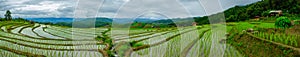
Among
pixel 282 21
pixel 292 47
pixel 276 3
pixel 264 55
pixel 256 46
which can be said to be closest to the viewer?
pixel 264 55

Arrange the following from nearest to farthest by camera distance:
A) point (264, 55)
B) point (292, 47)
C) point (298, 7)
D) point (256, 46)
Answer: point (264, 55) → point (292, 47) → point (256, 46) → point (298, 7)

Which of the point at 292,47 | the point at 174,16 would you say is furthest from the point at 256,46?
the point at 174,16

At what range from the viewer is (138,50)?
214 inches

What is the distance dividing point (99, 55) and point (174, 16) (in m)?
2.09

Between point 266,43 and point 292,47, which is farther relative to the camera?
point 266,43

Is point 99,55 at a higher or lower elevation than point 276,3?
lower

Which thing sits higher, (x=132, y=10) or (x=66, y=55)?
(x=132, y=10)

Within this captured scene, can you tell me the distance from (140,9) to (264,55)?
2.36 meters

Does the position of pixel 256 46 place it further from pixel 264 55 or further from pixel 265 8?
pixel 265 8

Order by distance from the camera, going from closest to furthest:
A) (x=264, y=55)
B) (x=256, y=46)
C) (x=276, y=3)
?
(x=264, y=55) < (x=256, y=46) < (x=276, y=3)

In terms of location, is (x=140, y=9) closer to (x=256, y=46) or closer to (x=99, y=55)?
(x=99, y=55)

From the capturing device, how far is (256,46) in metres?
5.79

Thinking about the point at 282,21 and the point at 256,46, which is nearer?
the point at 256,46

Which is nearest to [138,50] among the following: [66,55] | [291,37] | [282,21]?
[66,55]
